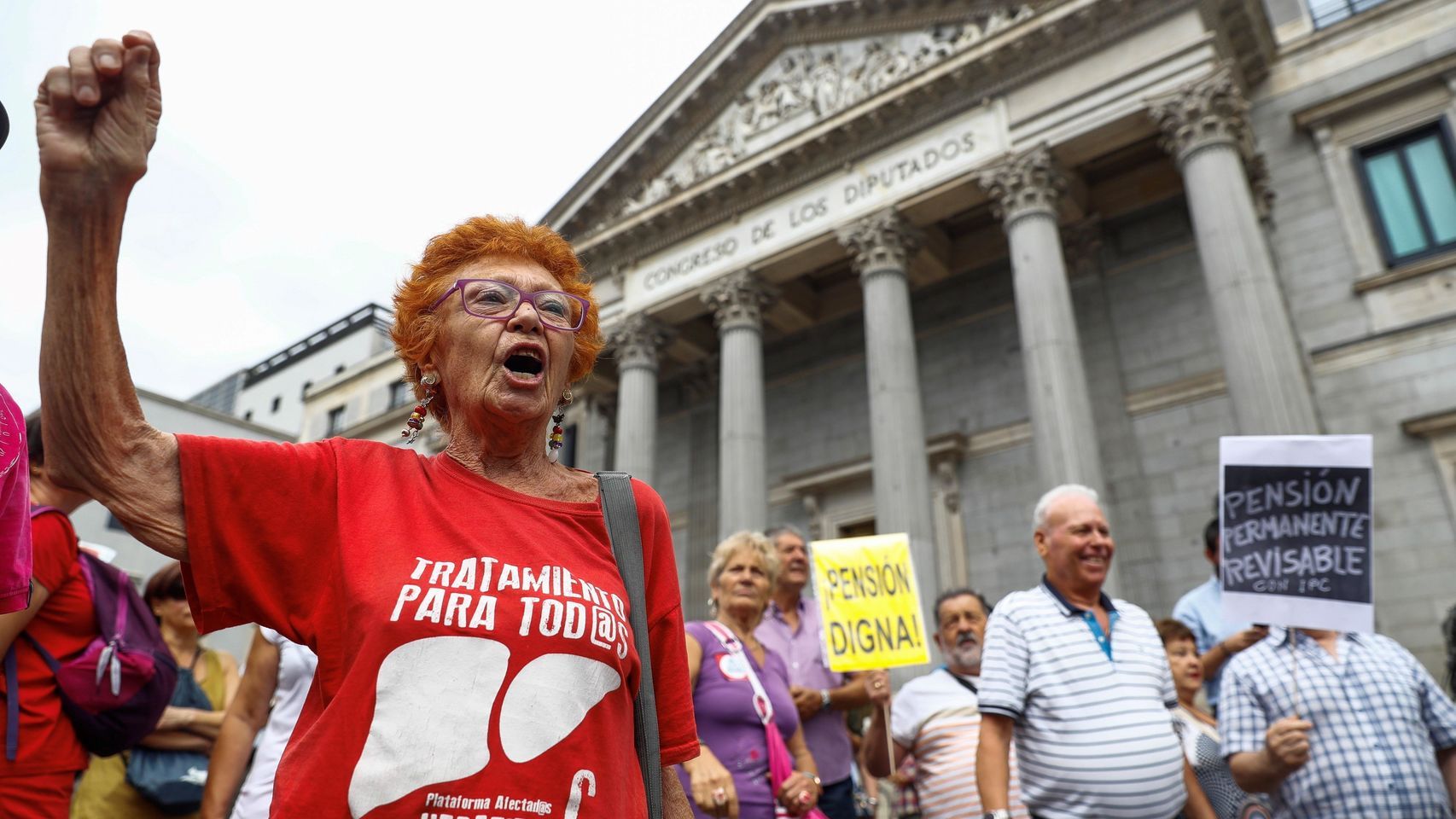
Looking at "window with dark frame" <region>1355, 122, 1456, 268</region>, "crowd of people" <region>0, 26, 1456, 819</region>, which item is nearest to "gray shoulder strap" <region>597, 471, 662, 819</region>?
"crowd of people" <region>0, 26, 1456, 819</region>

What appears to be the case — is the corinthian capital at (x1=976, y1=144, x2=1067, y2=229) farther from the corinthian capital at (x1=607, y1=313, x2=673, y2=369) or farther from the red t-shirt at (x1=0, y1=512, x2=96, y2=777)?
the red t-shirt at (x1=0, y1=512, x2=96, y2=777)

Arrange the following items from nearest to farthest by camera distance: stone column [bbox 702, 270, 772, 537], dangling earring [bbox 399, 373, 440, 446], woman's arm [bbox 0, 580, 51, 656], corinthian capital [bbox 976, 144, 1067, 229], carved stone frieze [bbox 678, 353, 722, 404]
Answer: dangling earring [bbox 399, 373, 440, 446] → woman's arm [bbox 0, 580, 51, 656] → corinthian capital [bbox 976, 144, 1067, 229] → stone column [bbox 702, 270, 772, 537] → carved stone frieze [bbox 678, 353, 722, 404]

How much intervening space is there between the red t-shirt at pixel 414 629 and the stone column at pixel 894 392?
1122 cm

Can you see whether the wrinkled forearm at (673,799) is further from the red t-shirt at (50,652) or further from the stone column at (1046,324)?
the stone column at (1046,324)

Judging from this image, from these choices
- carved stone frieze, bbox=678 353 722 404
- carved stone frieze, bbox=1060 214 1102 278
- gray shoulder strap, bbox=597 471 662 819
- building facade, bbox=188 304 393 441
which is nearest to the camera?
gray shoulder strap, bbox=597 471 662 819

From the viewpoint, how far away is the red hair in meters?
2.05

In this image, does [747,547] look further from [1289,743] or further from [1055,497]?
[1289,743]

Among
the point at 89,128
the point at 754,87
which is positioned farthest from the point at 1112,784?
the point at 754,87

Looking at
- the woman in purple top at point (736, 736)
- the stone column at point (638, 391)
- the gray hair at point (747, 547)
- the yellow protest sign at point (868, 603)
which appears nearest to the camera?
the woman in purple top at point (736, 736)

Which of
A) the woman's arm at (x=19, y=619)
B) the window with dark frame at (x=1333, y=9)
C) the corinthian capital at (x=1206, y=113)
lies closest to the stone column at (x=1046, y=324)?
the corinthian capital at (x=1206, y=113)

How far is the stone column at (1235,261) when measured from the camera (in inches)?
442

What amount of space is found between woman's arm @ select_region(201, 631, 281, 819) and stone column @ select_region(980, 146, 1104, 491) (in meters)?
10.1

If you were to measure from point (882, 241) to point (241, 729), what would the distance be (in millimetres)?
13468

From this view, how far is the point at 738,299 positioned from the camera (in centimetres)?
1750
